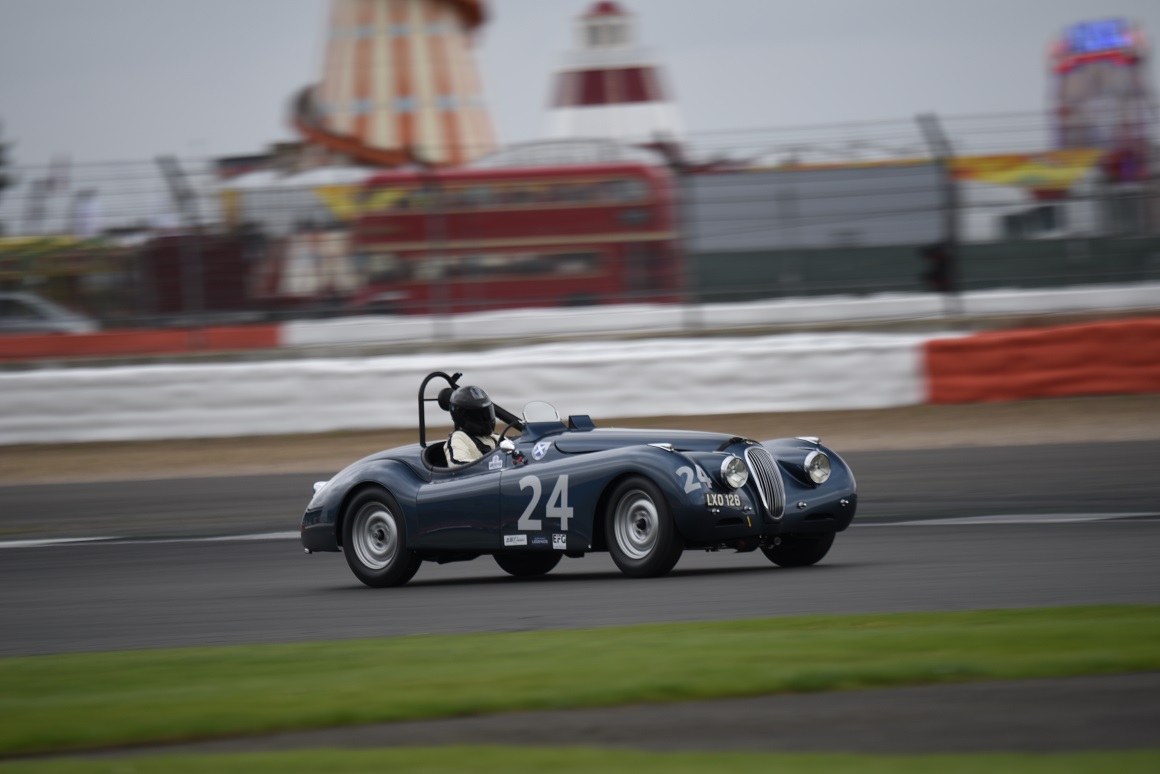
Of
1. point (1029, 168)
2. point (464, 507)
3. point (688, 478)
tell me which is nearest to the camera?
point (688, 478)

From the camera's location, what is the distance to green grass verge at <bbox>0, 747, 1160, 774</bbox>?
3623mm

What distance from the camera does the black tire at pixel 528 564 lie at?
28.5ft

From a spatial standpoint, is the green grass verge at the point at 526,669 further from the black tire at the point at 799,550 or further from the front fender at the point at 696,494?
the black tire at the point at 799,550

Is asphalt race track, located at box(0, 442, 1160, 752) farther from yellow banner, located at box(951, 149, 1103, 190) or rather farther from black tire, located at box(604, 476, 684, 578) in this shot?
yellow banner, located at box(951, 149, 1103, 190)

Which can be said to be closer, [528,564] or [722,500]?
[722,500]

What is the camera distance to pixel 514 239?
63.3ft

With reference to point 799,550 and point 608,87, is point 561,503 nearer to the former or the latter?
point 799,550

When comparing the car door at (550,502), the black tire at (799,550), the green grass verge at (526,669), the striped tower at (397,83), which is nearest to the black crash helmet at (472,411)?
the car door at (550,502)

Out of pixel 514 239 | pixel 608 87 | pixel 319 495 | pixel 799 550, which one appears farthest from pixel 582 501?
pixel 608 87

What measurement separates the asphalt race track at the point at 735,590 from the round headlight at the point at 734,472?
478 millimetres

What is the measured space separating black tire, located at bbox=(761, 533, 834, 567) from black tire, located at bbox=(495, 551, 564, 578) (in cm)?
123

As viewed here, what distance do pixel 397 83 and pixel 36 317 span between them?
752 inches

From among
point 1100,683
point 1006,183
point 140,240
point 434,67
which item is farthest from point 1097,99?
point 1100,683

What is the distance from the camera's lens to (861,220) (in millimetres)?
18125
